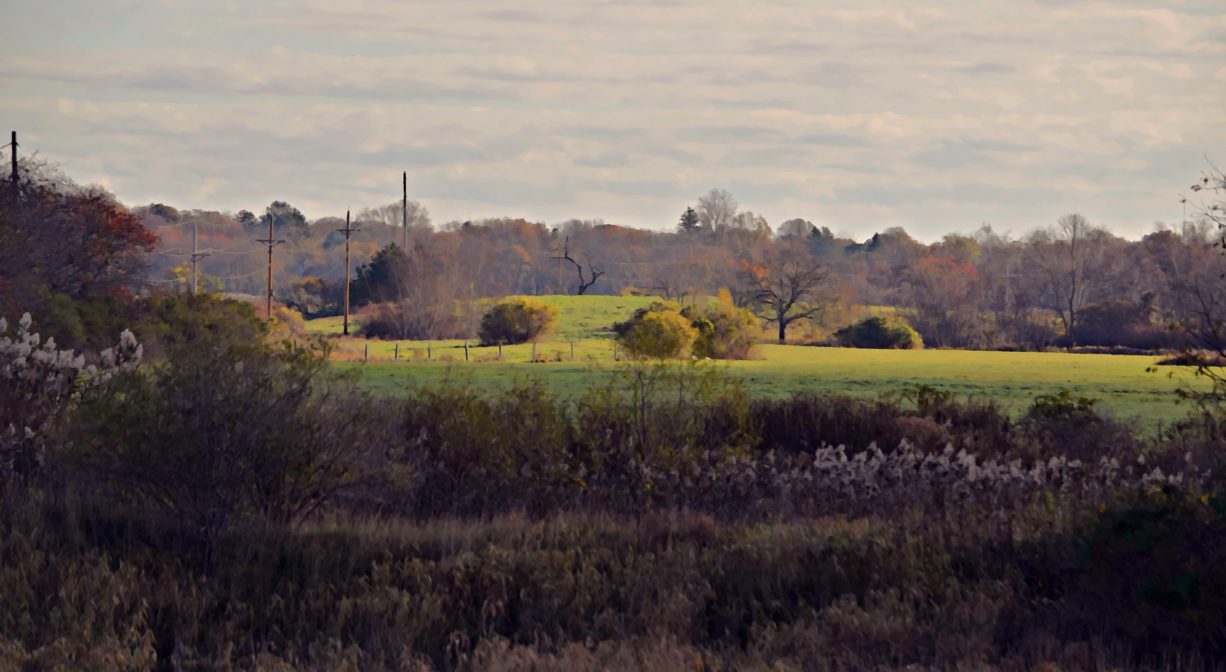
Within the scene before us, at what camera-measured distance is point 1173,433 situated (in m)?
20.8

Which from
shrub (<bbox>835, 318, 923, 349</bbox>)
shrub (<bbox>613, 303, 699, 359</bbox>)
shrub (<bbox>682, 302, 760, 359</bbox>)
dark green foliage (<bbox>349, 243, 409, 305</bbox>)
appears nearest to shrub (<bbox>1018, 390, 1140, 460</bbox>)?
shrub (<bbox>613, 303, 699, 359</bbox>)

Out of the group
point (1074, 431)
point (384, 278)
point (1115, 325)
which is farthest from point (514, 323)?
point (1074, 431)

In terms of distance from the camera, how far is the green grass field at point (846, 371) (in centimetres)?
3592

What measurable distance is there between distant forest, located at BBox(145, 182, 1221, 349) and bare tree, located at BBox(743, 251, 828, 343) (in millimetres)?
317

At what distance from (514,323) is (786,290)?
25.1 meters

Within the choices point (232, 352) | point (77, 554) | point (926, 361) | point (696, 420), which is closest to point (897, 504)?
point (696, 420)

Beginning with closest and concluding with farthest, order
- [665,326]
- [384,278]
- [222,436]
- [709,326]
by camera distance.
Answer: [222,436] → [665,326] → [709,326] → [384,278]

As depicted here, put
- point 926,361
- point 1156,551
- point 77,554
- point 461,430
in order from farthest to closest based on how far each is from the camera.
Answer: point 926,361 < point 461,430 < point 77,554 < point 1156,551

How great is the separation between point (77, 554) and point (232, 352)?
2.79m

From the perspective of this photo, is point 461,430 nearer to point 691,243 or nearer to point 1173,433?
point 1173,433

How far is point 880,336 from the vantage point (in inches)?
3216

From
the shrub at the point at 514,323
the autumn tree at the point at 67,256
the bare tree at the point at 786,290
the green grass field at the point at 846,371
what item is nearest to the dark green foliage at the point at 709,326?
the green grass field at the point at 846,371

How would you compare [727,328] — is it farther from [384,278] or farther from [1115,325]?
[384,278]

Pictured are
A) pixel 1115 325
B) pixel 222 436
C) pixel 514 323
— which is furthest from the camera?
pixel 1115 325
